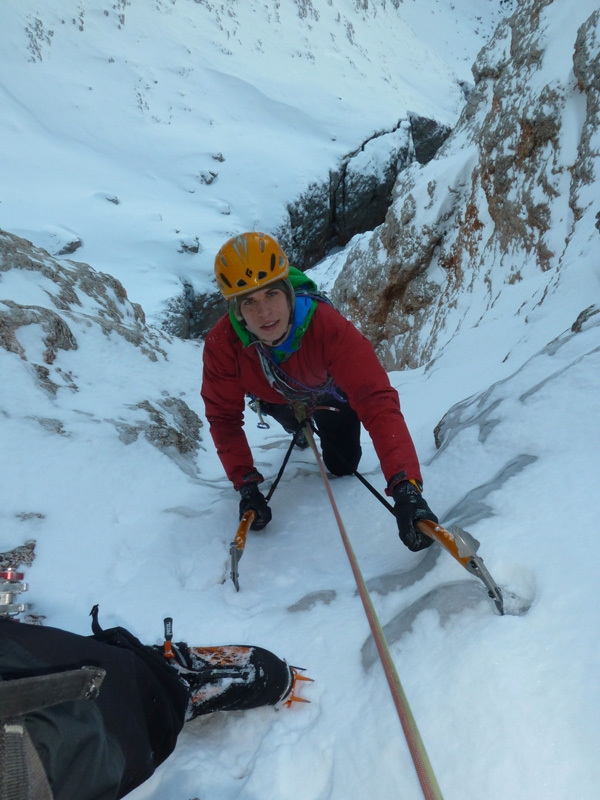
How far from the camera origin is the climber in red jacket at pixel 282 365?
2.27 m

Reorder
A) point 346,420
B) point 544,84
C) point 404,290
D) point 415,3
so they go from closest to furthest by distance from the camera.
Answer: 1. point 346,420
2. point 544,84
3. point 404,290
4. point 415,3

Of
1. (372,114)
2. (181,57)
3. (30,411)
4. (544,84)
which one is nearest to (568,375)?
(30,411)

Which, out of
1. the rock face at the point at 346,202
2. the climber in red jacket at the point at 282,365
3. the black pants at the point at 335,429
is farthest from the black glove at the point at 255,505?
the rock face at the point at 346,202

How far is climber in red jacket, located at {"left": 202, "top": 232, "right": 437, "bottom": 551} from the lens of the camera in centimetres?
227

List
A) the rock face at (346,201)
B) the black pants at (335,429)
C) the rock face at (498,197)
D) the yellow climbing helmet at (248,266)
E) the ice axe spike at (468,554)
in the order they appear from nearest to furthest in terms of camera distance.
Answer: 1. the ice axe spike at (468,554)
2. the yellow climbing helmet at (248,266)
3. the black pants at (335,429)
4. the rock face at (498,197)
5. the rock face at (346,201)

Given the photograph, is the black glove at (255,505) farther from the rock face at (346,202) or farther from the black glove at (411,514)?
the rock face at (346,202)

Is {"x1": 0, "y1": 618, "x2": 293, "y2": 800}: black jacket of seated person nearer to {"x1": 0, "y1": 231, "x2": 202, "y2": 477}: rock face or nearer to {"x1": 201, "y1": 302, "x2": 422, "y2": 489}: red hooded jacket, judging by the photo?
{"x1": 201, "y1": 302, "x2": 422, "y2": 489}: red hooded jacket

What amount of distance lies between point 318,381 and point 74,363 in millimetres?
2629

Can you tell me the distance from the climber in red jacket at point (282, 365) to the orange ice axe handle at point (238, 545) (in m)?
0.07

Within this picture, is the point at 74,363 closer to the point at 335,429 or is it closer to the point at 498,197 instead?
the point at 335,429

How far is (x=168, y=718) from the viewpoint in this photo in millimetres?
1395

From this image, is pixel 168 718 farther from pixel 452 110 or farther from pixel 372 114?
pixel 452 110

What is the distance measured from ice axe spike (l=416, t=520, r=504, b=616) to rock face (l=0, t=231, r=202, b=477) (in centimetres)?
240

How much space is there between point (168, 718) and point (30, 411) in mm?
2675
